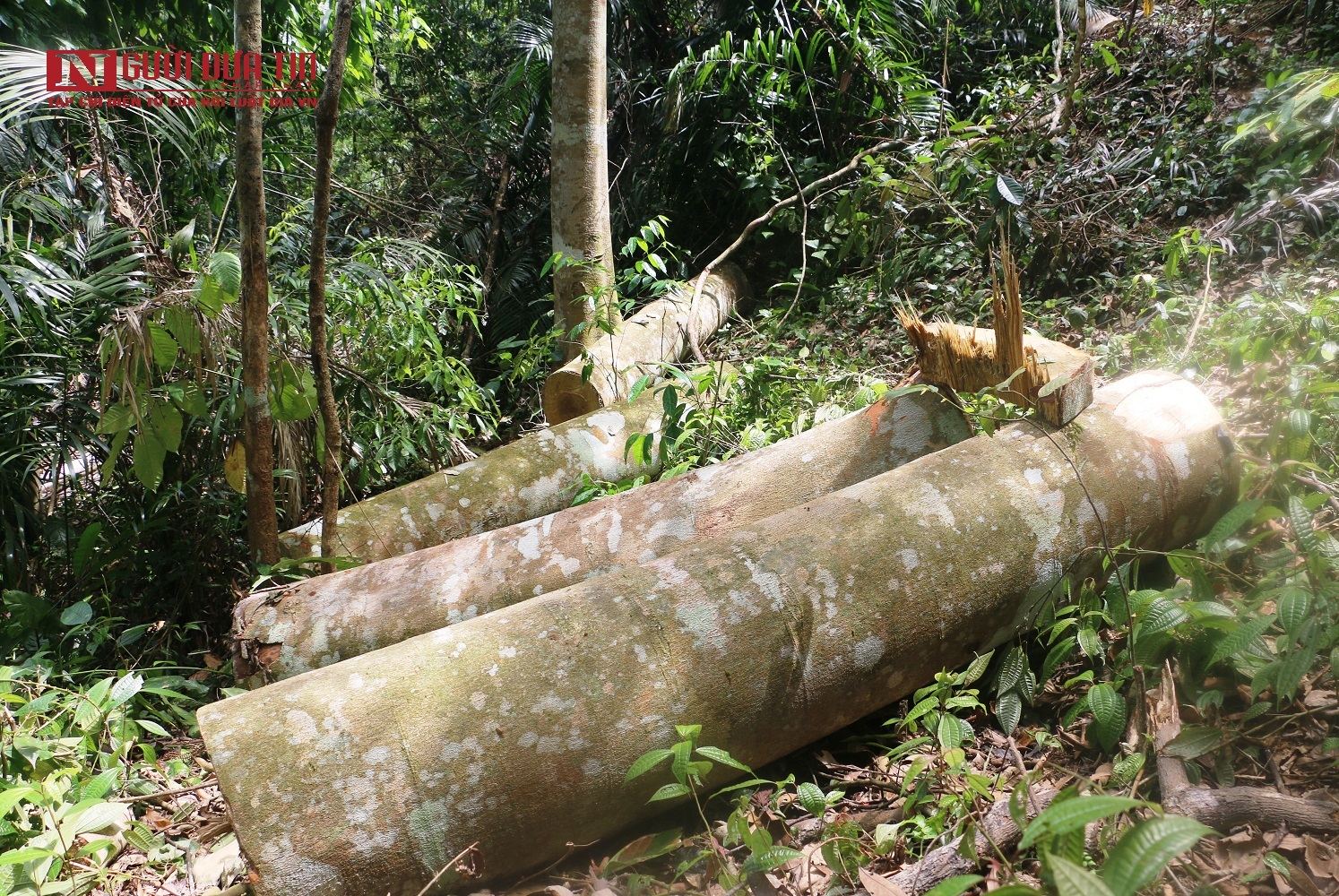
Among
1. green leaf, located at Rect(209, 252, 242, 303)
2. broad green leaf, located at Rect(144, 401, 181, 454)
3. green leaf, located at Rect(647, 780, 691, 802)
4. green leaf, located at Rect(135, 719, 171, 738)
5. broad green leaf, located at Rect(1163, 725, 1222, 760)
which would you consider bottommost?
green leaf, located at Rect(135, 719, 171, 738)

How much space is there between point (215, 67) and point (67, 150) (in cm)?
140

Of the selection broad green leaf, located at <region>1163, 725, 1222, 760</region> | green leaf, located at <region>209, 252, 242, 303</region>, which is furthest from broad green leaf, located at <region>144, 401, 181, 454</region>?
broad green leaf, located at <region>1163, 725, 1222, 760</region>

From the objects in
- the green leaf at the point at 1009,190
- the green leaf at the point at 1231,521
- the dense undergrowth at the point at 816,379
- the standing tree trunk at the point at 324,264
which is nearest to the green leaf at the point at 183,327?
the dense undergrowth at the point at 816,379

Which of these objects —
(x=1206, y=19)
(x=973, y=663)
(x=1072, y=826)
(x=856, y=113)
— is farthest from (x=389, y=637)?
(x=1206, y=19)

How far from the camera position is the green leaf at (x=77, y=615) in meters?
2.92

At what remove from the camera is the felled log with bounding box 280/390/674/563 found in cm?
341

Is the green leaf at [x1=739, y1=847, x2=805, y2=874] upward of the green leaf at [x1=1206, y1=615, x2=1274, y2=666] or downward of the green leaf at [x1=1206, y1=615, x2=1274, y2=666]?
downward

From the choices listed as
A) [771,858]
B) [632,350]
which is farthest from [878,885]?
[632,350]

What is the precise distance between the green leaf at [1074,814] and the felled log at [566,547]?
1.74 meters

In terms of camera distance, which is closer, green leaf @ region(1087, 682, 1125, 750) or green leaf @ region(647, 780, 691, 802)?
green leaf @ region(647, 780, 691, 802)

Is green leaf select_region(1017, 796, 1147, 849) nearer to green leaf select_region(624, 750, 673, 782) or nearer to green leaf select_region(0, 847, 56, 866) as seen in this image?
green leaf select_region(624, 750, 673, 782)

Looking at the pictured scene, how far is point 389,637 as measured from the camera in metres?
2.73

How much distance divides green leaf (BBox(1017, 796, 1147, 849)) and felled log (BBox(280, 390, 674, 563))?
8.06 ft

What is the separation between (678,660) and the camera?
204 cm
